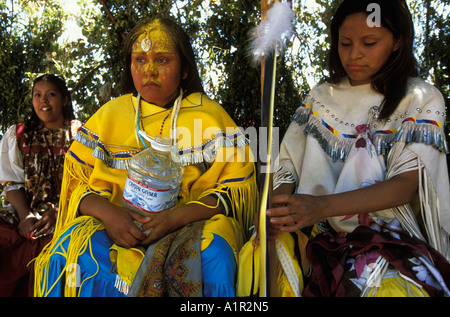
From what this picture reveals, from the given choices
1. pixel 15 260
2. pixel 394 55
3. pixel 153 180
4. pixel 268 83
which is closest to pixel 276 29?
pixel 268 83

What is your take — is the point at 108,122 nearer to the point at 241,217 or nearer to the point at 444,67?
the point at 241,217

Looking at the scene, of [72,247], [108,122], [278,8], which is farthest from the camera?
[108,122]

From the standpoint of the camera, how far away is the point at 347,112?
2.27m

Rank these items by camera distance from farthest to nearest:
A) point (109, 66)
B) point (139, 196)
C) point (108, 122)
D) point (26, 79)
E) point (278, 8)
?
point (26, 79) < point (109, 66) < point (108, 122) < point (139, 196) < point (278, 8)

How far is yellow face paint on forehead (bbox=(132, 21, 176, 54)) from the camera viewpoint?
8.03 feet

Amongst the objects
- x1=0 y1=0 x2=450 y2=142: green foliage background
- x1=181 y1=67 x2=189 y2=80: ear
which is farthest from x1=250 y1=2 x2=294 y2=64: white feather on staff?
x1=0 y1=0 x2=450 y2=142: green foliage background

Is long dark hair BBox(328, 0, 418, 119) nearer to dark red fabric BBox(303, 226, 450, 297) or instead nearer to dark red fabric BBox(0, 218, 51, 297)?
dark red fabric BBox(303, 226, 450, 297)

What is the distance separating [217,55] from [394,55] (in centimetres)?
216

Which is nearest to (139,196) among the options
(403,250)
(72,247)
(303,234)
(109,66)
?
(72,247)

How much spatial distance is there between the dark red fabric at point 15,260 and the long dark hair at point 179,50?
48.4 inches

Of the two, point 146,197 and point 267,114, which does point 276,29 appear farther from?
point 146,197

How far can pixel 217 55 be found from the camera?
161 inches

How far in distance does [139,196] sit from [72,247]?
38 cm

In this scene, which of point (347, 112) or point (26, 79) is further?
point (26, 79)
